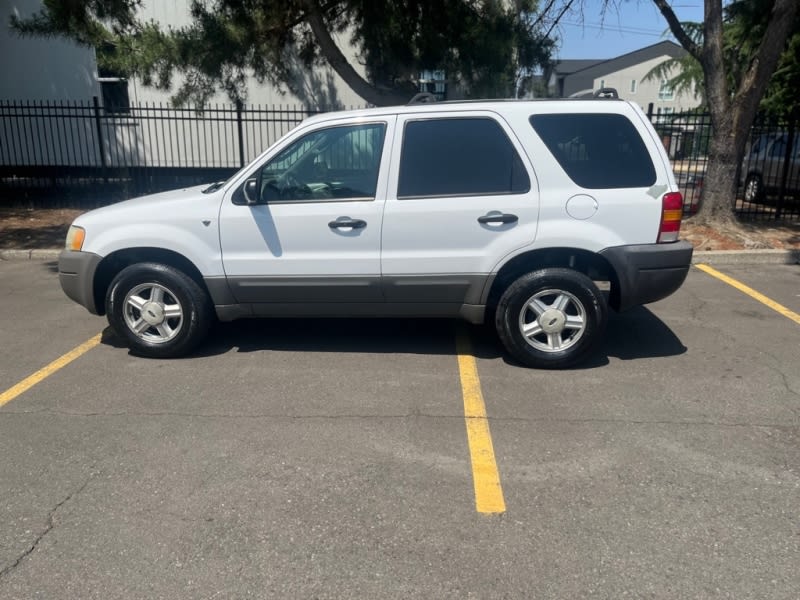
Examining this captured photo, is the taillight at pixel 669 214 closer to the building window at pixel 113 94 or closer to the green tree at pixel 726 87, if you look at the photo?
the green tree at pixel 726 87

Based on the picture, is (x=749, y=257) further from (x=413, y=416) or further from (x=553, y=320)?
(x=413, y=416)

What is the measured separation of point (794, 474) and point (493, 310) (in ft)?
7.73

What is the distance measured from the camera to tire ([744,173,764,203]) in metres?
14.8

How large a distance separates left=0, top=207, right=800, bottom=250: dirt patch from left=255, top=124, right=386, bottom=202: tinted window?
6.28m

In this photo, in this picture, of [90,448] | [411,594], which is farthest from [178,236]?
[411,594]

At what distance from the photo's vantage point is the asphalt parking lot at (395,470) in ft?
9.34

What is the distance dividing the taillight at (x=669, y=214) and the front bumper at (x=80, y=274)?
424 cm

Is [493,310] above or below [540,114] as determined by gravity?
below

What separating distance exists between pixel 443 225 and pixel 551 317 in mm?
1049

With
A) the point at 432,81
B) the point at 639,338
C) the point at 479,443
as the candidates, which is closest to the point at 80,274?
the point at 479,443

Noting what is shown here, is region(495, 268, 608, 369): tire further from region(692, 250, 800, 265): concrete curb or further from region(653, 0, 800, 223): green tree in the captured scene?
region(653, 0, 800, 223): green tree

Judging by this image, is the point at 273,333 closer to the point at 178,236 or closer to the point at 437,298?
the point at 178,236

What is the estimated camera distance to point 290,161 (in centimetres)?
512

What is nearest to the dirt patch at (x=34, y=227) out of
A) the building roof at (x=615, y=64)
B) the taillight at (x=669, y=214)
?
the taillight at (x=669, y=214)
